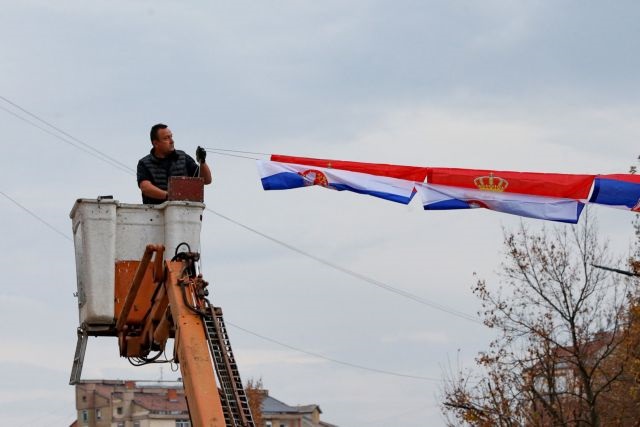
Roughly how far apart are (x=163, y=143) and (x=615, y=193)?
16.3 feet

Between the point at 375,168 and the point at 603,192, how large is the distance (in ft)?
8.21

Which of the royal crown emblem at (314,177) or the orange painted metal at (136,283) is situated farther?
the royal crown emblem at (314,177)

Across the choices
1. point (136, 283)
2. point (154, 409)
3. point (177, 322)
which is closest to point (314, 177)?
point (136, 283)

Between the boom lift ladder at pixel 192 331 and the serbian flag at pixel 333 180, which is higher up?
the serbian flag at pixel 333 180

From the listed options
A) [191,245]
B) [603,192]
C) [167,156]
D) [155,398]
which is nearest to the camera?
[191,245]

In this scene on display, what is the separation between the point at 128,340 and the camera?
1241cm

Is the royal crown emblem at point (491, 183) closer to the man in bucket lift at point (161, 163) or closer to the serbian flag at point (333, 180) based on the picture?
the serbian flag at point (333, 180)

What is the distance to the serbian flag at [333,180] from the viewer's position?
46.6 ft

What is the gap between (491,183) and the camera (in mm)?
14266

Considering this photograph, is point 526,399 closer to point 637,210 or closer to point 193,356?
point 637,210

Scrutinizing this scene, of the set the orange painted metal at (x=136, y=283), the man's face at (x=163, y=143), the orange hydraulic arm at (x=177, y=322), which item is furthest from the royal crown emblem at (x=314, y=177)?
the orange painted metal at (x=136, y=283)

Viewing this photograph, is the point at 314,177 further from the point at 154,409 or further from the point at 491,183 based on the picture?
the point at 154,409

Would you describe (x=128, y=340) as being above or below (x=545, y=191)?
below

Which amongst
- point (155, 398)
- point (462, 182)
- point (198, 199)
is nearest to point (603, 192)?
point (462, 182)
